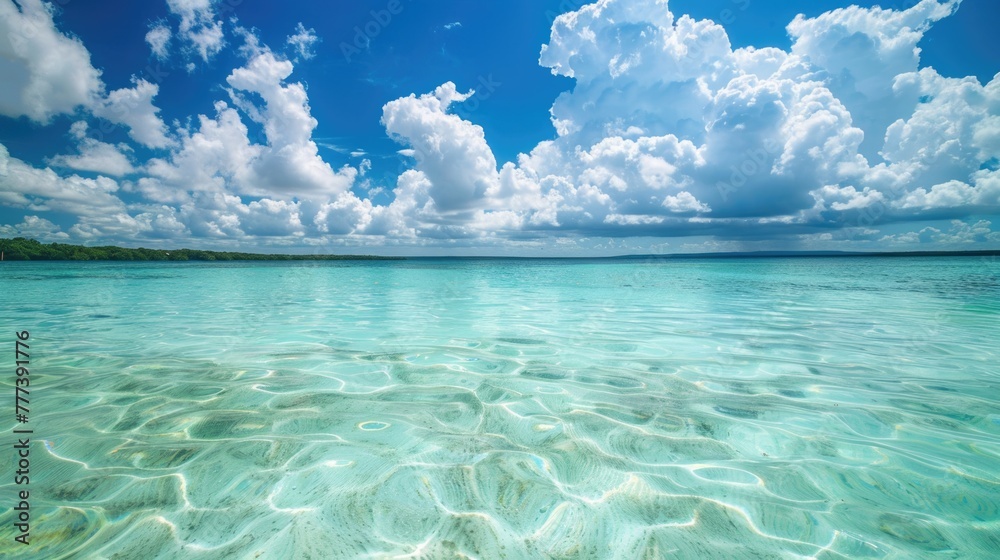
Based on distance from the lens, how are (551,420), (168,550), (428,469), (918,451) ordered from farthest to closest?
(551,420) → (918,451) → (428,469) → (168,550)

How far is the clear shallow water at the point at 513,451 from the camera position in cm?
223

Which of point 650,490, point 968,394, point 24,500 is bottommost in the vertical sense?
point 968,394

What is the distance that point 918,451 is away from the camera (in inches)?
127

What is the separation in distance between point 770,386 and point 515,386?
3.06 metres

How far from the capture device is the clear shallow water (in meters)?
2.23

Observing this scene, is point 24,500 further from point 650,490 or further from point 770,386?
point 770,386

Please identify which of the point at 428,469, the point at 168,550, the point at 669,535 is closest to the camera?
the point at 168,550

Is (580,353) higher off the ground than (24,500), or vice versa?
(24,500)

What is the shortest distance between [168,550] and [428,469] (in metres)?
1.44

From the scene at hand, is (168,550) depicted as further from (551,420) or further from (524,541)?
(551,420)

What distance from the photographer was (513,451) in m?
3.16

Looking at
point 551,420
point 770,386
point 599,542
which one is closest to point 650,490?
point 599,542

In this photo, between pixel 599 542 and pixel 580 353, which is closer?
pixel 599 542

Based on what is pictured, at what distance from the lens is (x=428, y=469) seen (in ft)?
9.41
